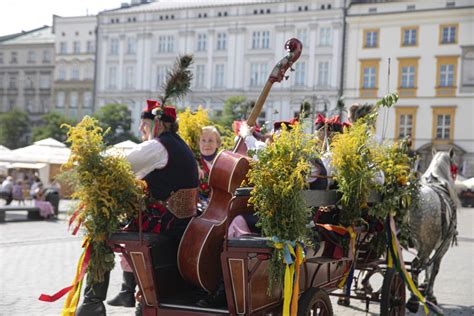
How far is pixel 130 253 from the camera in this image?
14.1 feet

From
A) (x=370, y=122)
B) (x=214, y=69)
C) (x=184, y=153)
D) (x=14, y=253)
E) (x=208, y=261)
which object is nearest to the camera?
(x=208, y=261)

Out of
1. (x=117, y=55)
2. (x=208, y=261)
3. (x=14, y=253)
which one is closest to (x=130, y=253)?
(x=208, y=261)

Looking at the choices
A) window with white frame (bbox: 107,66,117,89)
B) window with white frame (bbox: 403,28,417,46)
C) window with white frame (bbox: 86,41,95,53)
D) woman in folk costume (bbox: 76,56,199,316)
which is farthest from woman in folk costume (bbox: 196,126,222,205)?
window with white frame (bbox: 86,41,95,53)

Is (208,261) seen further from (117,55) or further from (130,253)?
(117,55)

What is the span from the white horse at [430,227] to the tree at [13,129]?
5200cm

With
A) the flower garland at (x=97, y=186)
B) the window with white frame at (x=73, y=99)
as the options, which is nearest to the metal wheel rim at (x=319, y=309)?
the flower garland at (x=97, y=186)

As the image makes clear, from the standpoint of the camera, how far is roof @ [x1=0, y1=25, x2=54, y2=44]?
62000 mm

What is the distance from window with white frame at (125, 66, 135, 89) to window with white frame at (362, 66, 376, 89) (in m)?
18.9

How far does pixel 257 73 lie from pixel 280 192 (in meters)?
44.4

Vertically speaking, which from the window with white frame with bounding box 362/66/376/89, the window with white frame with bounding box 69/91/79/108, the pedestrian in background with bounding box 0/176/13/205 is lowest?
the pedestrian in background with bounding box 0/176/13/205

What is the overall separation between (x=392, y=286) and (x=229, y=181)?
228 centimetres

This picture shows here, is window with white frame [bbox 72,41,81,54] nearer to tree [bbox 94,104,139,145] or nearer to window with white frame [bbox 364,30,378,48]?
tree [bbox 94,104,139,145]

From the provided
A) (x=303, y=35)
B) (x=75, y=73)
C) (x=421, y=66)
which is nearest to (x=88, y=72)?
(x=75, y=73)

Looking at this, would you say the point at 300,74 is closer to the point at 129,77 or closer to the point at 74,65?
the point at 129,77
